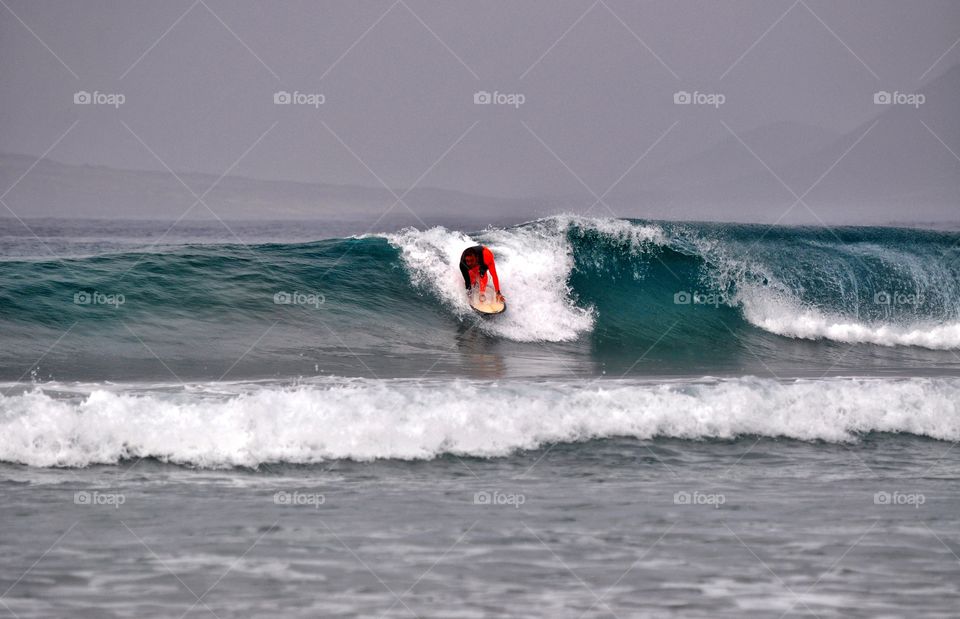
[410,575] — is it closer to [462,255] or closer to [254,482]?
[254,482]

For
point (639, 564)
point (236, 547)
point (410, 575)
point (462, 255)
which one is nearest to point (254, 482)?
point (236, 547)

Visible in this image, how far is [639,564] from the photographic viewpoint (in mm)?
5070
